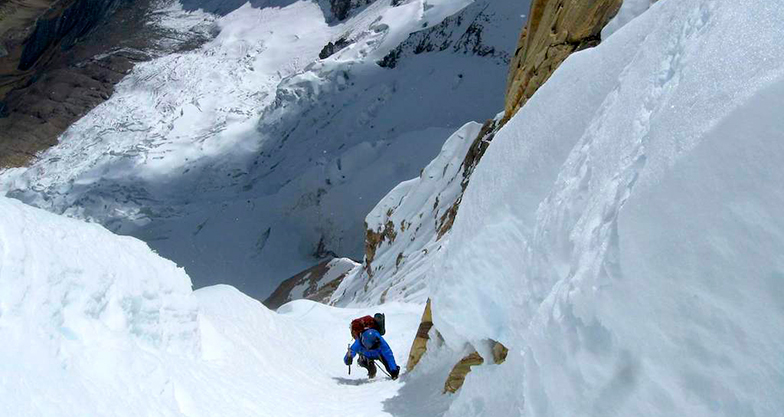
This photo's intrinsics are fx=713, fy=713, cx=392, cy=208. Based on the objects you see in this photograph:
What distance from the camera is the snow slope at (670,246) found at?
6.71 feet

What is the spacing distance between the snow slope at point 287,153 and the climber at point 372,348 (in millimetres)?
23076

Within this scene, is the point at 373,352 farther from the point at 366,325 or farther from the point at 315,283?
the point at 315,283

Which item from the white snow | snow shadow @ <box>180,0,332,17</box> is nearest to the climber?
the white snow

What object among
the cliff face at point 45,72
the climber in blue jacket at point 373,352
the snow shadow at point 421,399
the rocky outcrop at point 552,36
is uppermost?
the rocky outcrop at point 552,36

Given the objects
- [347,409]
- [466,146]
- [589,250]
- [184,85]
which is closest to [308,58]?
[184,85]

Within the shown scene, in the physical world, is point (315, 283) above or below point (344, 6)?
below

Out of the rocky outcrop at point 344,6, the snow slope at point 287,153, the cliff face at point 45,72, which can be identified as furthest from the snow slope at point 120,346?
the rocky outcrop at point 344,6

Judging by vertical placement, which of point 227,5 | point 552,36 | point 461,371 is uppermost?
point 552,36

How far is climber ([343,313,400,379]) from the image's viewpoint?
7.26 m

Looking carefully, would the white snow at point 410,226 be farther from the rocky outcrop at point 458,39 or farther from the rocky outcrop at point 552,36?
the rocky outcrop at point 458,39

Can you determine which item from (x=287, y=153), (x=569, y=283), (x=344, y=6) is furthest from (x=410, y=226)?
(x=344, y=6)

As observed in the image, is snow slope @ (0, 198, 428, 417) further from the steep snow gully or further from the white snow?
the white snow

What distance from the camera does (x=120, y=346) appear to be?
164 inches

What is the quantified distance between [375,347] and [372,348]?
36mm
